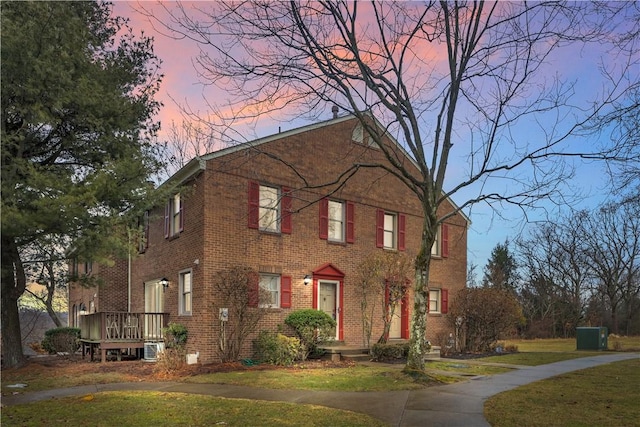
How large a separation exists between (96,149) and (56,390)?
17.0ft

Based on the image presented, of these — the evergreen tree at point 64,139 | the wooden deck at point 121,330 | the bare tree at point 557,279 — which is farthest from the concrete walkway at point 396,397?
the bare tree at point 557,279

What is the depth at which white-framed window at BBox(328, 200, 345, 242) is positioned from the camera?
18.0 meters

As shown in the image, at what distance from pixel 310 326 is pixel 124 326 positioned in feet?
19.3

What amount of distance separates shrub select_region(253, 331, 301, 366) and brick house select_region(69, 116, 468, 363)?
513mm

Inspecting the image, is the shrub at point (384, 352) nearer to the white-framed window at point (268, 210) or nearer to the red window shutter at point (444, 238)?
the white-framed window at point (268, 210)

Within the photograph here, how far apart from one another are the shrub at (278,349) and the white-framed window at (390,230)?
6.95 metres

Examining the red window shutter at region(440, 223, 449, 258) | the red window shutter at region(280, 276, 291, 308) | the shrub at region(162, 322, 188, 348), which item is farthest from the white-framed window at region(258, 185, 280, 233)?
the red window shutter at region(440, 223, 449, 258)

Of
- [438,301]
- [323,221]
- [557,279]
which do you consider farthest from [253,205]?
[557,279]

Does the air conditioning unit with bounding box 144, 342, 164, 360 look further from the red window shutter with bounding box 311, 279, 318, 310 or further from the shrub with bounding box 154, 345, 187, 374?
the red window shutter with bounding box 311, 279, 318, 310

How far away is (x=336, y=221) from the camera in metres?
18.2

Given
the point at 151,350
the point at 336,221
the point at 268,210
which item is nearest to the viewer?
the point at 151,350

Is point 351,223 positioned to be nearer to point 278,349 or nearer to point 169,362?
point 278,349

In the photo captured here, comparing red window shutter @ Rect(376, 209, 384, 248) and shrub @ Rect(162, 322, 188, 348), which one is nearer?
shrub @ Rect(162, 322, 188, 348)

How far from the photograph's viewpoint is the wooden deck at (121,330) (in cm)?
1509
